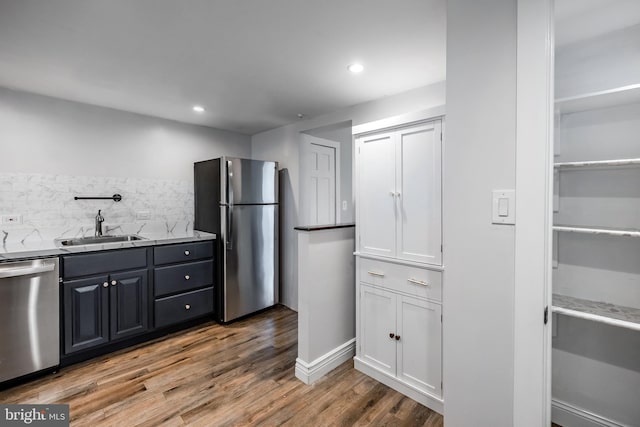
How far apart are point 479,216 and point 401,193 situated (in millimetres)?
845

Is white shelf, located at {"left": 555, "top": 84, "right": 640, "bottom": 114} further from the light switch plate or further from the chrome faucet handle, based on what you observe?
the chrome faucet handle

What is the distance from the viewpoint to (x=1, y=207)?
8.47ft

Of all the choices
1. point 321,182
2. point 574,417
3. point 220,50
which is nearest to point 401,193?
point 220,50

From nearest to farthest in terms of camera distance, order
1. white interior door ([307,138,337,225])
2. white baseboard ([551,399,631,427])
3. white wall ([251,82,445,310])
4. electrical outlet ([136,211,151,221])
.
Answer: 1. white baseboard ([551,399,631,427])
2. white wall ([251,82,445,310])
3. electrical outlet ([136,211,151,221])
4. white interior door ([307,138,337,225])

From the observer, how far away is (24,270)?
2.12 m

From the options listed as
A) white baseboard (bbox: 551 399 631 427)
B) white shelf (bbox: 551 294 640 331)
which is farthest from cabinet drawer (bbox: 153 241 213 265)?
white baseboard (bbox: 551 399 631 427)

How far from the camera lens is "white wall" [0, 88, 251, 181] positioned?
2.64 metres

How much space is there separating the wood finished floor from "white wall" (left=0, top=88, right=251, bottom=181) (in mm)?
1826

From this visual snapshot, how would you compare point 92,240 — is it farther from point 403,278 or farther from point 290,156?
point 403,278

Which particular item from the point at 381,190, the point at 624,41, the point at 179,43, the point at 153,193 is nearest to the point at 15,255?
the point at 153,193

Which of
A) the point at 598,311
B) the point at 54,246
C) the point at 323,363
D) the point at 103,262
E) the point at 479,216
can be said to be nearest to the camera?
the point at 479,216

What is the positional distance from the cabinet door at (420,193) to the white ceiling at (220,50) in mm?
558

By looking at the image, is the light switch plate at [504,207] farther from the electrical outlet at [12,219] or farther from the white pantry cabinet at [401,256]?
the electrical outlet at [12,219]

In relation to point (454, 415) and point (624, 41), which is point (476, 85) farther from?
point (454, 415)
